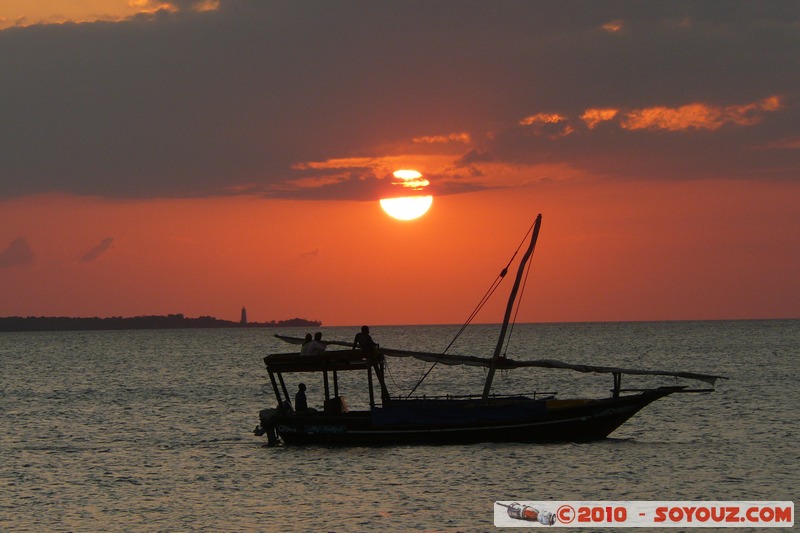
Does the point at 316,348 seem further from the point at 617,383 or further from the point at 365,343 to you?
the point at 617,383

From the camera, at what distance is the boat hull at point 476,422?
159 feet

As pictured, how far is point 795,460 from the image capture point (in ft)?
156

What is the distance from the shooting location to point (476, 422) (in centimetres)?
4862

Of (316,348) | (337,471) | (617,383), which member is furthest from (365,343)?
(617,383)

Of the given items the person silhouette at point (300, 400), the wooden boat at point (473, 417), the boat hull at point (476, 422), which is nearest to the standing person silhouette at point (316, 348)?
the wooden boat at point (473, 417)

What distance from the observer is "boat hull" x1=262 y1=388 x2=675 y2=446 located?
159 feet

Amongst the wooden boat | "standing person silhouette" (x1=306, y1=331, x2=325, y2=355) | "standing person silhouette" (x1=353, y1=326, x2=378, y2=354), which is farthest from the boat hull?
"standing person silhouette" (x1=306, y1=331, x2=325, y2=355)

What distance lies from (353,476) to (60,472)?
13372mm

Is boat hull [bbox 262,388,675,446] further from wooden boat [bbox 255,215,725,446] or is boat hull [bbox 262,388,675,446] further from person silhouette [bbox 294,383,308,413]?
person silhouette [bbox 294,383,308,413]

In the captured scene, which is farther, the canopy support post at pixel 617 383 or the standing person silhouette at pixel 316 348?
the canopy support post at pixel 617 383

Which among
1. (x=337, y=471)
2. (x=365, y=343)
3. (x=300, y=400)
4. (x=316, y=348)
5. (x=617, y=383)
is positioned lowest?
(x=337, y=471)

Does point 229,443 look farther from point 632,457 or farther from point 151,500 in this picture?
point 632,457

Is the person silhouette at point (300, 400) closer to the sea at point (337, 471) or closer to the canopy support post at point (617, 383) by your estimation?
the sea at point (337, 471)

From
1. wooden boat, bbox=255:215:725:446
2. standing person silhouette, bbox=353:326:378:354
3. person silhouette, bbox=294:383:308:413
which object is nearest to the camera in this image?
standing person silhouette, bbox=353:326:378:354
